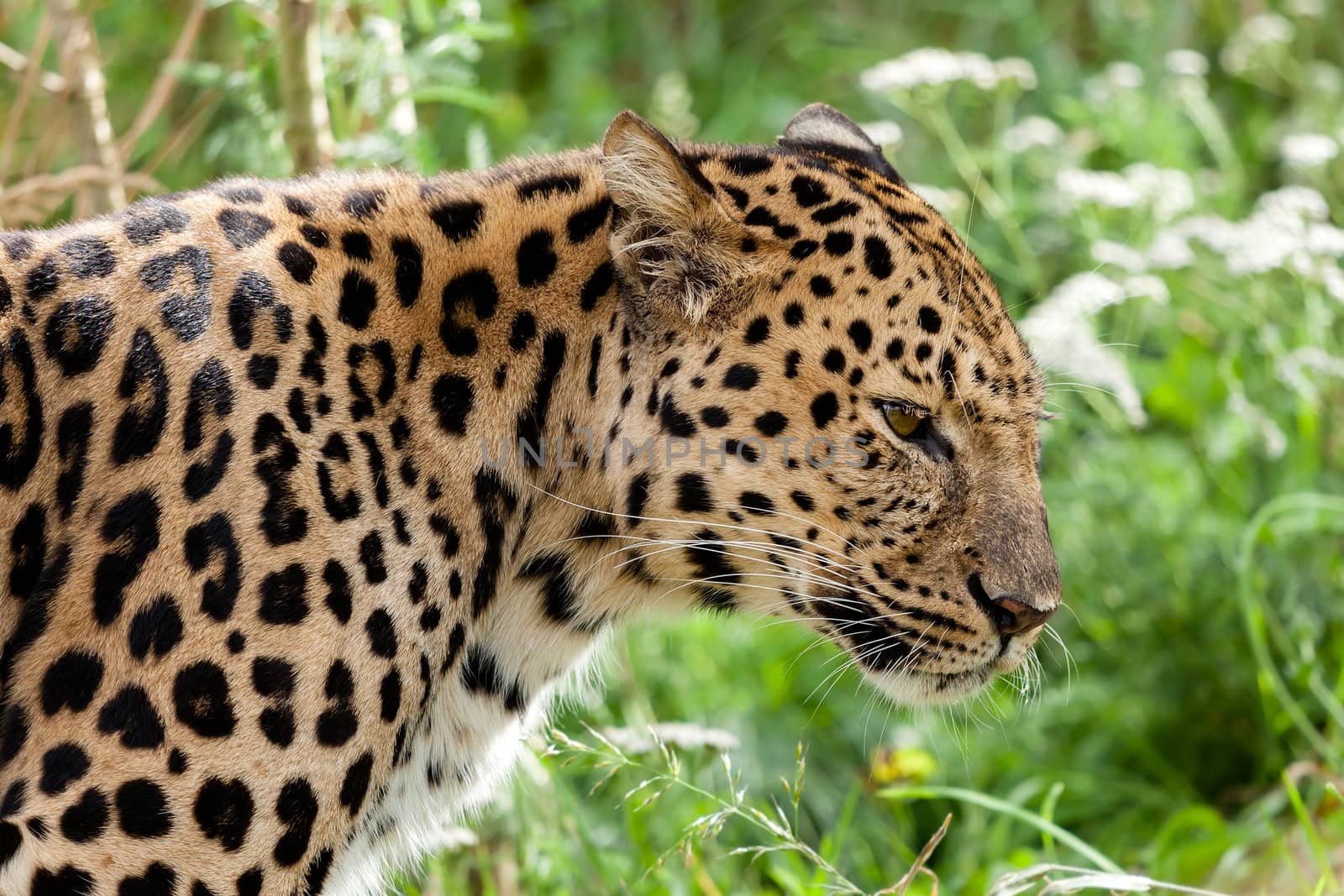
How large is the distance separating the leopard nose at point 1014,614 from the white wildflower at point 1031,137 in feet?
14.1

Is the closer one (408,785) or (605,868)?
(408,785)

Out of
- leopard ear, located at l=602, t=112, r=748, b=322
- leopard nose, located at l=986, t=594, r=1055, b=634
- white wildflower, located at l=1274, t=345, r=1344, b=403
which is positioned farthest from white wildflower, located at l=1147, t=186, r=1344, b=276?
leopard ear, located at l=602, t=112, r=748, b=322

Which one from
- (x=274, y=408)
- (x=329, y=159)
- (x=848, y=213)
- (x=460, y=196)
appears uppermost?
(x=329, y=159)

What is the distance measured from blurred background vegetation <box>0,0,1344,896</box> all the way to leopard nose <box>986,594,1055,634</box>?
1.76 feet

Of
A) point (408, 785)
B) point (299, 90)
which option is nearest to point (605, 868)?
point (408, 785)

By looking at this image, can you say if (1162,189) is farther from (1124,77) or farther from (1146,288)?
(1124,77)

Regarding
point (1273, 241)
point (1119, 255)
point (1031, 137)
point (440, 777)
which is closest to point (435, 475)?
point (440, 777)

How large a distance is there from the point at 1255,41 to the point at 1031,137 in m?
2.24

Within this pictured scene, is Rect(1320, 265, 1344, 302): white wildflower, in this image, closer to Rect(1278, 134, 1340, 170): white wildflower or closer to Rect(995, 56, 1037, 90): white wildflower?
Rect(1278, 134, 1340, 170): white wildflower

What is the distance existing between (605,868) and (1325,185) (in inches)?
209

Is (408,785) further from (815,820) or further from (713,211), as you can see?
(815,820)

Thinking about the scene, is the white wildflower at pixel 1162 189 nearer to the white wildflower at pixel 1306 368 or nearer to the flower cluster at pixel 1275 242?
the flower cluster at pixel 1275 242

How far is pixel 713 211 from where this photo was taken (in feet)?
12.5

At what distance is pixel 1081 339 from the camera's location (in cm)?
611
